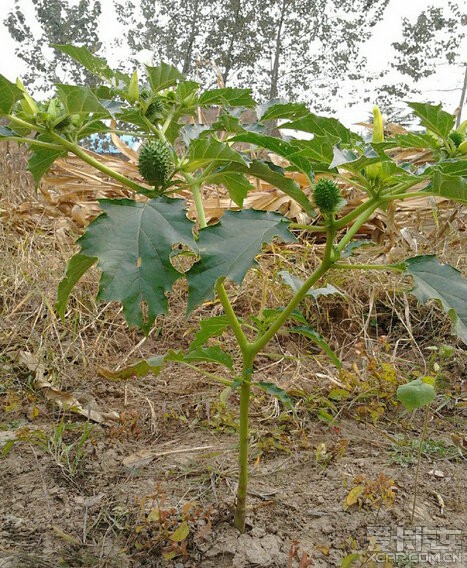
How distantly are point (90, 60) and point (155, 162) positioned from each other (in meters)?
0.22

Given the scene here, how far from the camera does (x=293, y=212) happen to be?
2.48m

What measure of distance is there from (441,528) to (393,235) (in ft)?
4.90

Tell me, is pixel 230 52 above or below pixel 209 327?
above

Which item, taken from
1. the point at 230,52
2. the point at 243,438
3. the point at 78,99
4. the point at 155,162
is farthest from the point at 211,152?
the point at 230,52

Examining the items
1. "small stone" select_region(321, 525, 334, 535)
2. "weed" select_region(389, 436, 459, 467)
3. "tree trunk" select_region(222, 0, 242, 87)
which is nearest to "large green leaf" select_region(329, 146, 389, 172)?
"small stone" select_region(321, 525, 334, 535)

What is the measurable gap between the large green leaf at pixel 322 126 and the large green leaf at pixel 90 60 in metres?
0.32

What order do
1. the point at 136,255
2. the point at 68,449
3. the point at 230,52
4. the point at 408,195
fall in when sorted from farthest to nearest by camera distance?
the point at 230,52 → the point at 68,449 → the point at 408,195 → the point at 136,255

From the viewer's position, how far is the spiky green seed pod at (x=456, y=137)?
2.60 ft

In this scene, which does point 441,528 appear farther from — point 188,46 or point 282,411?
point 188,46

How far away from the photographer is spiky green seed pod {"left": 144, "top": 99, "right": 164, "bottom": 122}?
88cm

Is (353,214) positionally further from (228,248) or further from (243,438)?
(243,438)

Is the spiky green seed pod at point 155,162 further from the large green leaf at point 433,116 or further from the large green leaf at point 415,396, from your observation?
the large green leaf at point 415,396

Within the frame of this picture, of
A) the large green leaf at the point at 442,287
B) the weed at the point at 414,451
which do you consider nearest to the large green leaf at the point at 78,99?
the large green leaf at the point at 442,287

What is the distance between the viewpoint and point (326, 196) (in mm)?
750
